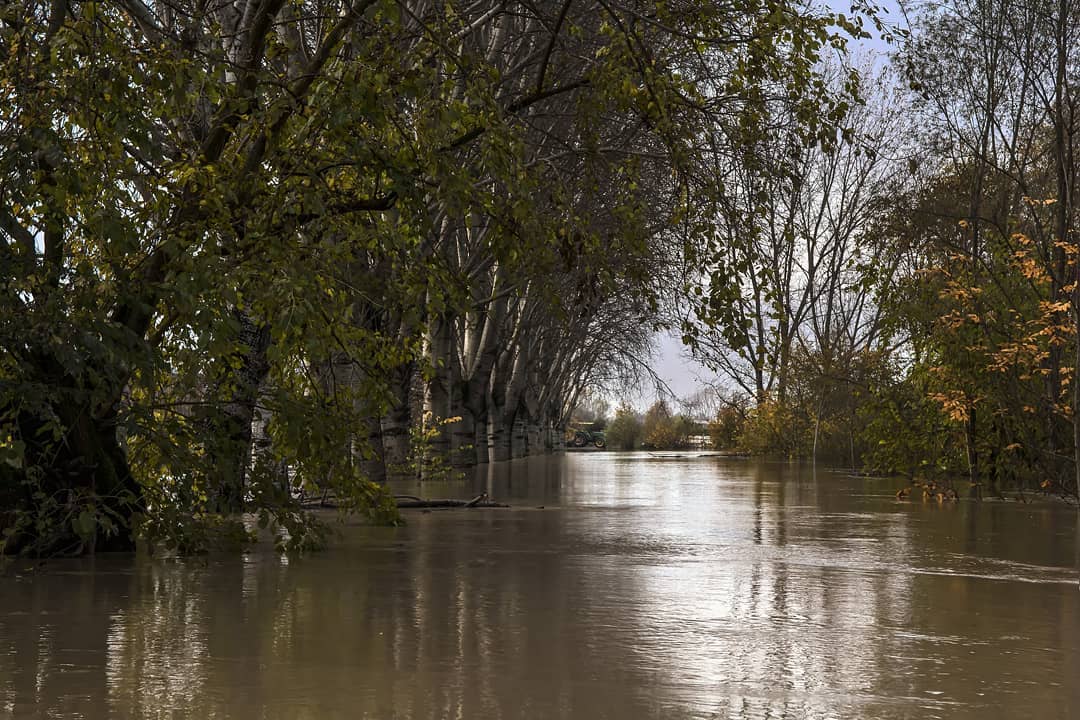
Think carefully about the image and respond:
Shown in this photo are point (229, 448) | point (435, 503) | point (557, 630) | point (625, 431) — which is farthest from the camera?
point (625, 431)

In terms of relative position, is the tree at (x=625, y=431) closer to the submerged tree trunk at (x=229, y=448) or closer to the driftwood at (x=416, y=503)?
the driftwood at (x=416, y=503)

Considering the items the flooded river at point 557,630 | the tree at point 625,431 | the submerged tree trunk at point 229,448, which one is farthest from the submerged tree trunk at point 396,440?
the tree at point 625,431

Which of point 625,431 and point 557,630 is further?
point 625,431

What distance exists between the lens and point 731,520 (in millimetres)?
16438

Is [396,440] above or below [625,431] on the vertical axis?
below

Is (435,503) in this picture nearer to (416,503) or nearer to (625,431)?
(416,503)

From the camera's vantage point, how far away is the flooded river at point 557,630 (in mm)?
5570

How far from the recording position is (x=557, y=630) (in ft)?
24.2

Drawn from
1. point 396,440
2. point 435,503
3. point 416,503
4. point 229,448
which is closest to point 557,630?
point 229,448

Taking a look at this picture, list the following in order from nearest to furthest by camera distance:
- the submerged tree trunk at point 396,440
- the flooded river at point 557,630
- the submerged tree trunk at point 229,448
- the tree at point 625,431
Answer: the flooded river at point 557,630
the submerged tree trunk at point 229,448
the submerged tree trunk at point 396,440
the tree at point 625,431

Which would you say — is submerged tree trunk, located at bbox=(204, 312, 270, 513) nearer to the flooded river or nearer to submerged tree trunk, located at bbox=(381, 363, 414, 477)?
the flooded river

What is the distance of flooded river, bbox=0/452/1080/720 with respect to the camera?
557 centimetres

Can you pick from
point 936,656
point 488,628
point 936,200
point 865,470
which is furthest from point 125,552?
point 865,470

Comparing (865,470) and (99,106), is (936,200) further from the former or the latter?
(99,106)
